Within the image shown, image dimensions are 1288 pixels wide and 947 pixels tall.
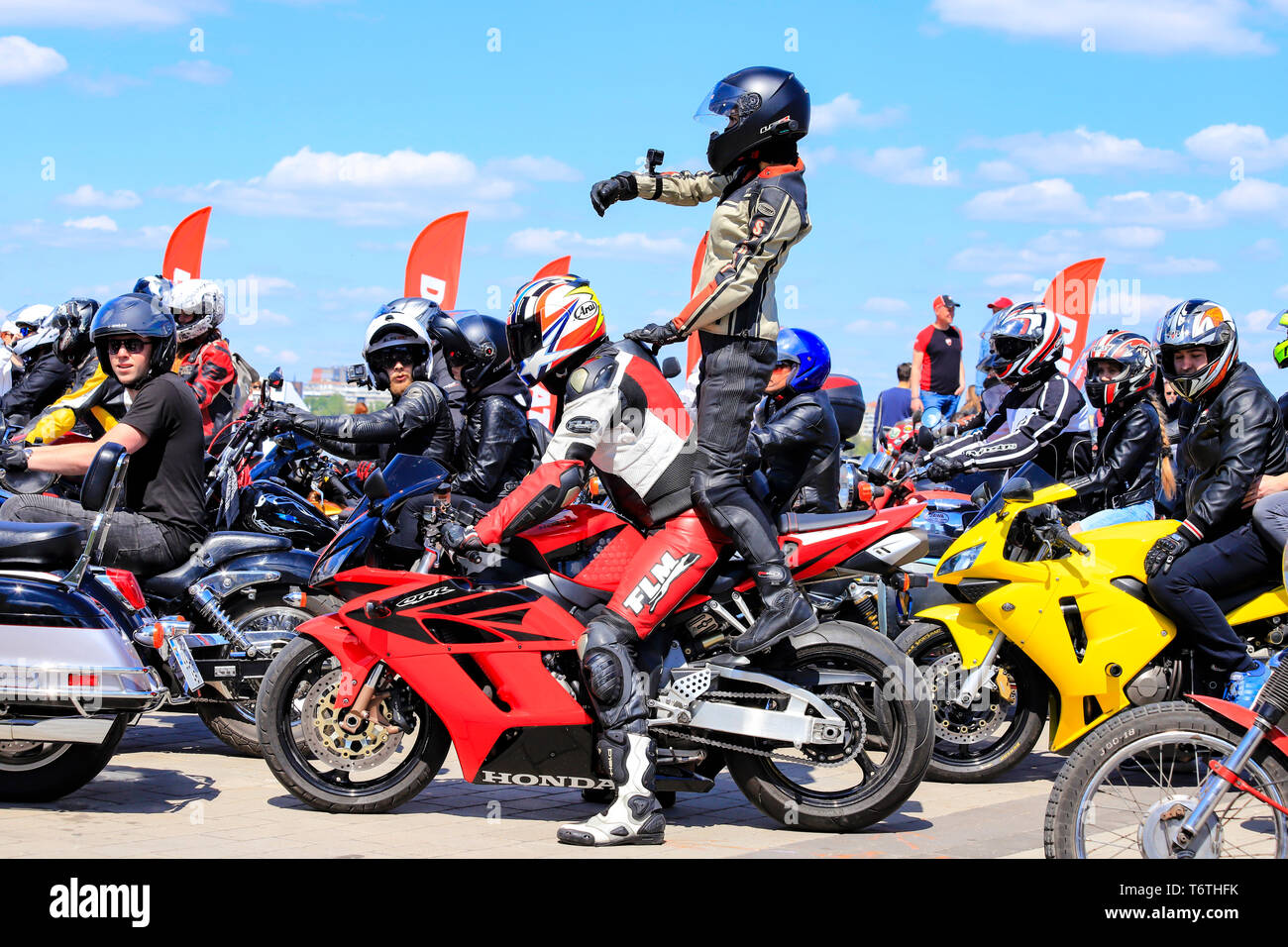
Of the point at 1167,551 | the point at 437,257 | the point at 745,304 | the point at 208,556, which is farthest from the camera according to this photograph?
the point at 437,257

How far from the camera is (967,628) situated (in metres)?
6.68

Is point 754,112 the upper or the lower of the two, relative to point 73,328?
upper

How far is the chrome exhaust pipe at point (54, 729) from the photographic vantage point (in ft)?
17.9

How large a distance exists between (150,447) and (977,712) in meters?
4.02

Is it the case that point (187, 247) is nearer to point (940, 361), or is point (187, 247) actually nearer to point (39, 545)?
point (940, 361)

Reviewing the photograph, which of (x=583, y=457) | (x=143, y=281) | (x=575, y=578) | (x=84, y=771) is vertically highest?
(x=143, y=281)

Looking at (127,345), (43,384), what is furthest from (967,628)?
(43,384)

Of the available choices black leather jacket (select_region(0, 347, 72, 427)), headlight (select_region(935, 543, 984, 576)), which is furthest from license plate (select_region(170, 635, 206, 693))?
black leather jacket (select_region(0, 347, 72, 427))

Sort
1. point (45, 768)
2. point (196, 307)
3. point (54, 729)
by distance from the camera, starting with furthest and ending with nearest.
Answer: point (196, 307) → point (45, 768) → point (54, 729)

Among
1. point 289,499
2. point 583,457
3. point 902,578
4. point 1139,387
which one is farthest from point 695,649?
point 289,499

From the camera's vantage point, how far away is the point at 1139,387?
8094 mm
